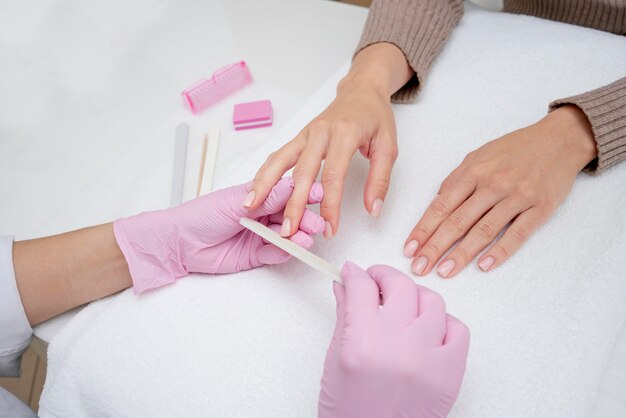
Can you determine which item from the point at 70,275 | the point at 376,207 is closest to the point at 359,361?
the point at 376,207

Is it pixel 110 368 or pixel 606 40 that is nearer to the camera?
pixel 110 368

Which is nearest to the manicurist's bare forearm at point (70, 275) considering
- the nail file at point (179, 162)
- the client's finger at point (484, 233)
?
the nail file at point (179, 162)

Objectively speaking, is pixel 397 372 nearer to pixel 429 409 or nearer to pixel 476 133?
pixel 429 409

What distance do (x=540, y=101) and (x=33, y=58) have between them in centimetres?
108

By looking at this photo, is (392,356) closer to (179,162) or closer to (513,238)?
(513,238)

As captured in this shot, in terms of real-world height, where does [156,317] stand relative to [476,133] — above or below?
below

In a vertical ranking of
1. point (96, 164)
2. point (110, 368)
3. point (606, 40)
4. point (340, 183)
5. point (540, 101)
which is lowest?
point (110, 368)

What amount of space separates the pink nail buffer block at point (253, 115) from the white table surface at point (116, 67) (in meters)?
0.02

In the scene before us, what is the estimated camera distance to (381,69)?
836 millimetres

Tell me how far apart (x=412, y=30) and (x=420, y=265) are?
1.57ft

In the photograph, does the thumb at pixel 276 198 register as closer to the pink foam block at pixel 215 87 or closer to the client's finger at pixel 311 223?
the client's finger at pixel 311 223

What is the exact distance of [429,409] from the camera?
1.72 ft

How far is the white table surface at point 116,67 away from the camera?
41.1 inches

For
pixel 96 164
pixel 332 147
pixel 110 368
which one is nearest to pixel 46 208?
pixel 96 164
